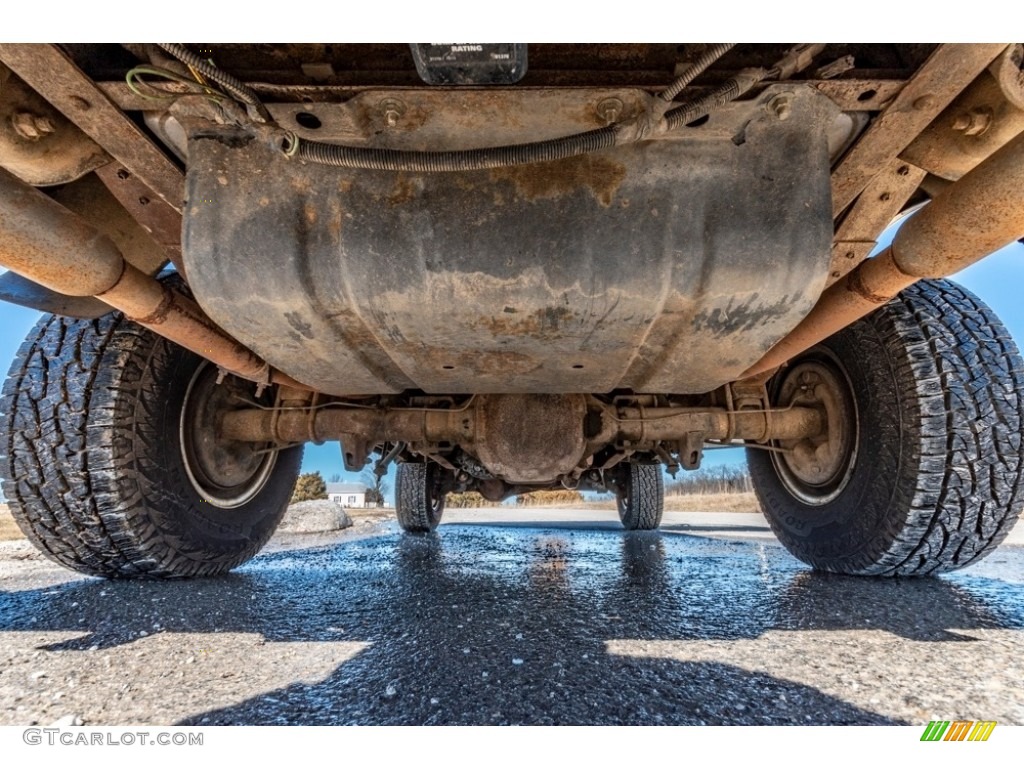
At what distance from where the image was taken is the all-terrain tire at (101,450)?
1.53 meters

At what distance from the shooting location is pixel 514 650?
3.57 feet

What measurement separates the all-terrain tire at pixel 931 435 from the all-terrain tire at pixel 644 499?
8.51 ft

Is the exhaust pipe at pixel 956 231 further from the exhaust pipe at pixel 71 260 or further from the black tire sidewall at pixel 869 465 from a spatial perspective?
the exhaust pipe at pixel 71 260

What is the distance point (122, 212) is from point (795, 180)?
1.54 meters

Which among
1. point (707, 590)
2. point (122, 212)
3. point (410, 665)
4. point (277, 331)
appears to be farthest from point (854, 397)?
point (122, 212)

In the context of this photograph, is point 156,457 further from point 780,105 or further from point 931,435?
point 931,435

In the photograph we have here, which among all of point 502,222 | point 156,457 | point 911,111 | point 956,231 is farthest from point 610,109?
point 156,457

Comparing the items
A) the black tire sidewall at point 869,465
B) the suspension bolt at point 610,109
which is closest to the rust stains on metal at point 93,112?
the suspension bolt at point 610,109

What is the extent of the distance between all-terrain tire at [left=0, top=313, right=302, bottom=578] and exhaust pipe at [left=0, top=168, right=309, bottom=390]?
0.53 metres

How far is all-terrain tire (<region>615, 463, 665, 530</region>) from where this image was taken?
434 centimetres

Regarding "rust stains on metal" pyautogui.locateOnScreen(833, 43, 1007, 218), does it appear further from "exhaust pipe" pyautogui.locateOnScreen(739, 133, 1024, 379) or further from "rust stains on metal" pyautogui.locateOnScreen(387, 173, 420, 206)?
"rust stains on metal" pyautogui.locateOnScreen(387, 173, 420, 206)

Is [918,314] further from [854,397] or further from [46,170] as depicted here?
[46,170]

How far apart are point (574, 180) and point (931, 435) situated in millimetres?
1395
